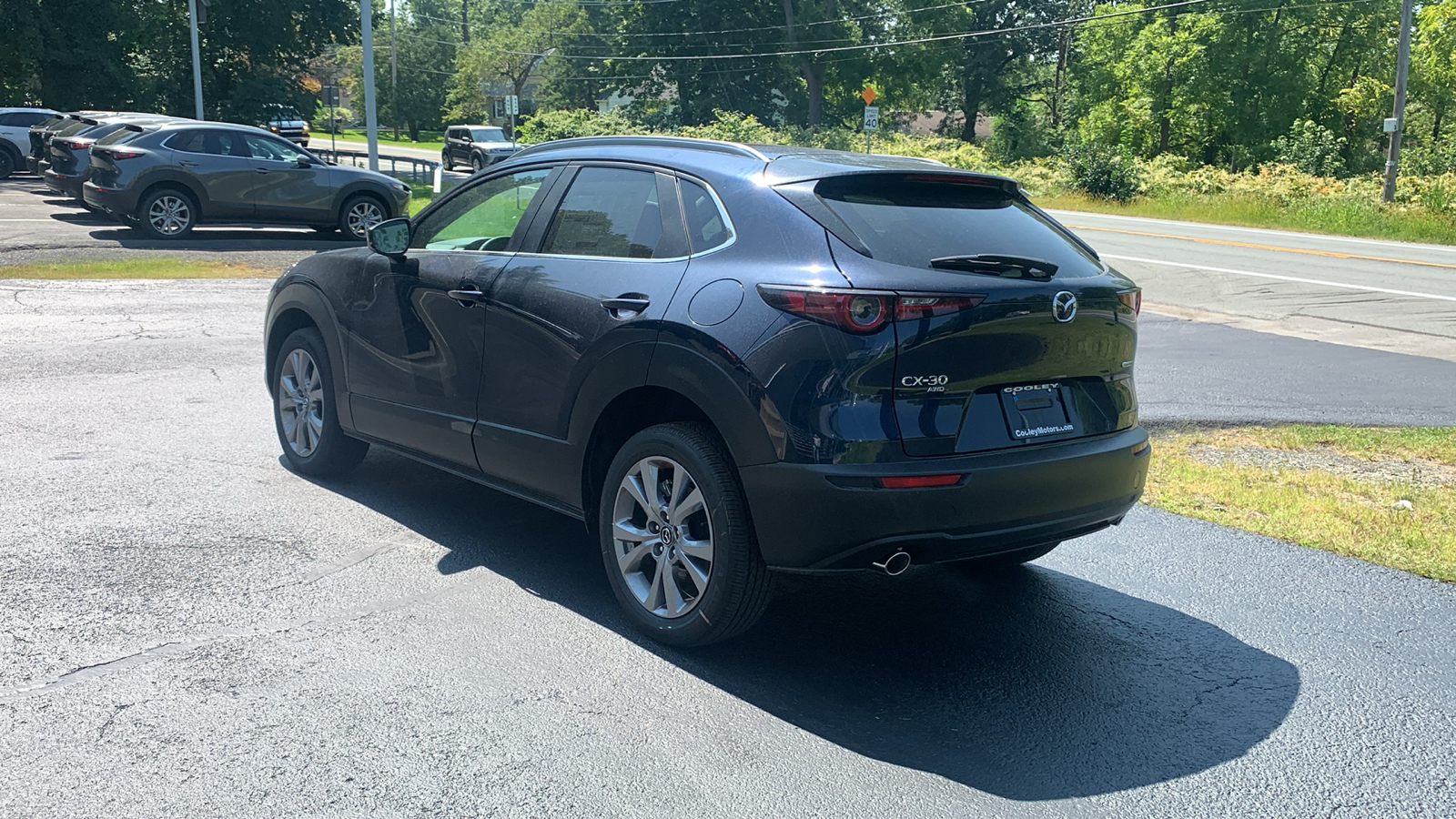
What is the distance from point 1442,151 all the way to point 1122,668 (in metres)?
48.6

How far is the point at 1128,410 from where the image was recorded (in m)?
4.57

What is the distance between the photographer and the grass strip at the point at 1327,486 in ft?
18.8

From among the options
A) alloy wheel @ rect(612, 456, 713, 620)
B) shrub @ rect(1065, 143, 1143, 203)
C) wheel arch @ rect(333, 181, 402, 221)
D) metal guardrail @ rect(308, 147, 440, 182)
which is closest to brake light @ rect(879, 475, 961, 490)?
alloy wheel @ rect(612, 456, 713, 620)

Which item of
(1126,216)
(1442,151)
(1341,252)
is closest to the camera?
(1341,252)

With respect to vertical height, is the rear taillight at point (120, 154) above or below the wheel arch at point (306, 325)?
above

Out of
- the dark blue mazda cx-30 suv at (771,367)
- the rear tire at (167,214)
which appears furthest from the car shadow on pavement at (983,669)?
the rear tire at (167,214)

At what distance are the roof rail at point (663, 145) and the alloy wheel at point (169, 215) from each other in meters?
14.3

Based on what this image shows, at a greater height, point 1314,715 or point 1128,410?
point 1128,410

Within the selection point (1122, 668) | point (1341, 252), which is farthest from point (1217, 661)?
point (1341, 252)

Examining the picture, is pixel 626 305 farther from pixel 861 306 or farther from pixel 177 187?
pixel 177 187

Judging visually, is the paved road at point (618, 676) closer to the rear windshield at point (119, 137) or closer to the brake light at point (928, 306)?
the brake light at point (928, 306)

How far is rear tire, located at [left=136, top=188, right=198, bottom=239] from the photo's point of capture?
17.7 m

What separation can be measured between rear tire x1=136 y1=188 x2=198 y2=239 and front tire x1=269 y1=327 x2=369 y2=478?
1282 cm

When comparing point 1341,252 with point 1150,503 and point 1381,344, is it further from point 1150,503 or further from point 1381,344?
point 1150,503
